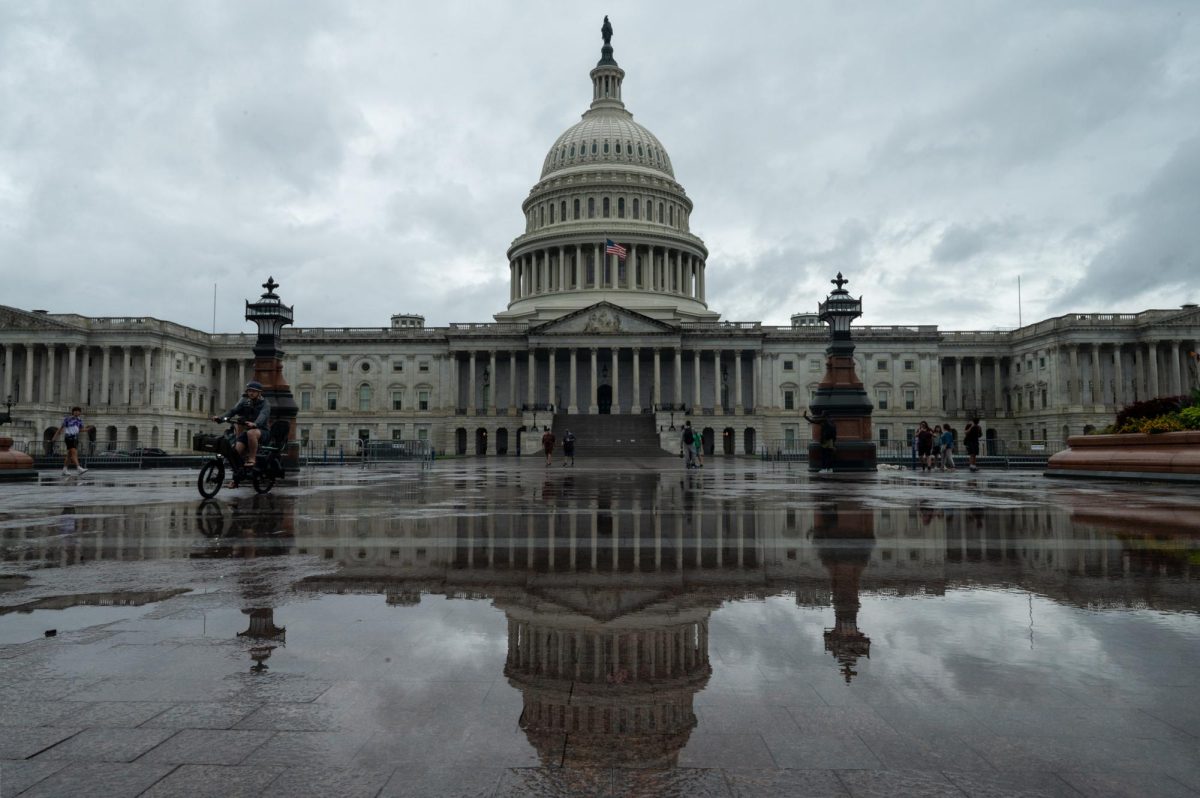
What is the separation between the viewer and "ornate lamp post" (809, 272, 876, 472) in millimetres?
35125

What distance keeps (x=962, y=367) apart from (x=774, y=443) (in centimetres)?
2905

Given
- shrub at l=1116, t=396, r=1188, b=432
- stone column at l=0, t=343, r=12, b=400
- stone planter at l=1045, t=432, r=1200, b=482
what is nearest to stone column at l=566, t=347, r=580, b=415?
stone column at l=0, t=343, r=12, b=400

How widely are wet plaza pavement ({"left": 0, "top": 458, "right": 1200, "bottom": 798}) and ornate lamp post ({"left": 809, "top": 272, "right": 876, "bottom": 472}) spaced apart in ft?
82.2

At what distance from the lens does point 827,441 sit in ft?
111

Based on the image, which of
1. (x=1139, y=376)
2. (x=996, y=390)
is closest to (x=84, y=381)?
(x=996, y=390)

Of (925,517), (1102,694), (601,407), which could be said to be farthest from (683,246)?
(1102,694)

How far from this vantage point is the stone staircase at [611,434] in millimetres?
72000

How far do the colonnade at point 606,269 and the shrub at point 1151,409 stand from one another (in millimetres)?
75582

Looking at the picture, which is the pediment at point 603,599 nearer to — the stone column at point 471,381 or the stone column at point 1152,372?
the stone column at point 471,381

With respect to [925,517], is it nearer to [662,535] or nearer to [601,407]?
[662,535]

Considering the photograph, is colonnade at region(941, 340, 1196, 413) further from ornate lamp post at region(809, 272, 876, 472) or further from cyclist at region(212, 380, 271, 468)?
cyclist at region(212, 380, 271, 468)

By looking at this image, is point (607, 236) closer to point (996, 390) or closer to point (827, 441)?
point (996, 390)

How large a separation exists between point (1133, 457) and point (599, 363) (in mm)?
73550

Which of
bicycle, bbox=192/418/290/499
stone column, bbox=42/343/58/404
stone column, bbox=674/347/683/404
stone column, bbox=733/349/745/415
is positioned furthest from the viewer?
stone column, bbox=733/349/745/415
